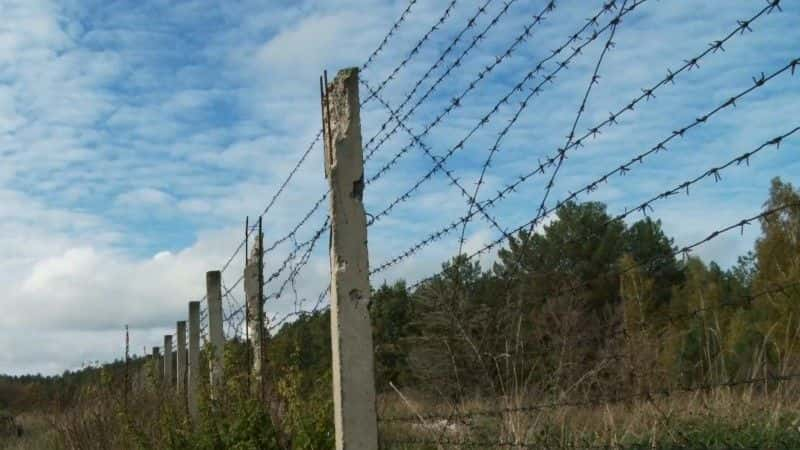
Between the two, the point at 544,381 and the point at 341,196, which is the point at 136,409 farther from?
the point at 341,196

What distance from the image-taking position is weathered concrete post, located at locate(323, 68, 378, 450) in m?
4.30

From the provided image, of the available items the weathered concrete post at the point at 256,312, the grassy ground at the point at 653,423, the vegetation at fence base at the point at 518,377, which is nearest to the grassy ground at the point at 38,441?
the vegetation at fence base at the point at 518,377

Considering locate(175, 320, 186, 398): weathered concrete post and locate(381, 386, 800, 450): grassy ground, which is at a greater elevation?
locate(175, 320, 186, 398): weathered concrete post

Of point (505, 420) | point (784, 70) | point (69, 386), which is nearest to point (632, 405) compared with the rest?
point (505, 420)

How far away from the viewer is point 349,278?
14.7 ft

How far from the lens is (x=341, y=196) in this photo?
461 centimetres

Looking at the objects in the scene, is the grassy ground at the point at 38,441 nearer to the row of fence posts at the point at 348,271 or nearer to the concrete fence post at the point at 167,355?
the concrete fence post at the point at 167,355

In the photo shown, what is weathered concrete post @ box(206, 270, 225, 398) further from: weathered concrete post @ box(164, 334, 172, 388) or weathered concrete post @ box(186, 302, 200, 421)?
weathered concrete post @ box(164, 334, 172, 388)

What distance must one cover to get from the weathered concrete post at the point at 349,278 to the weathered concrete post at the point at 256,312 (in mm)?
2626

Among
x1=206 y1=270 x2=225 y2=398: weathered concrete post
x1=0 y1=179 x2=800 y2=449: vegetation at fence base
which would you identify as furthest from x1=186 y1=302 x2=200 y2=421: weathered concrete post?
x1=206 y1=270 x2=225 y2=398: weathered concrete post

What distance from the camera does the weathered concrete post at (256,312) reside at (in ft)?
23.2

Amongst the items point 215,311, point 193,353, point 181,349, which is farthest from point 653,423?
point 181,349

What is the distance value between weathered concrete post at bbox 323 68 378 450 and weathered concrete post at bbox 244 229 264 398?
2626mm

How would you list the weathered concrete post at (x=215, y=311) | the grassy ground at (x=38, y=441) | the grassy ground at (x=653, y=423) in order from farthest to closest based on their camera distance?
1. the grassy ground at (x=38, y=441)
2. the weathered concrete post at (x=215, y=311)
3. the grassy ground at (x=653, y=423)
